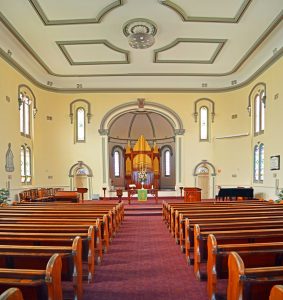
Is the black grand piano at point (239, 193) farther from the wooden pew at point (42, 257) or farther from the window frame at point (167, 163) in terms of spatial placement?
the wooden pew at point (42, 257)

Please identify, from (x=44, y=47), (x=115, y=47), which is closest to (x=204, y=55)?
(x=115, y=47)

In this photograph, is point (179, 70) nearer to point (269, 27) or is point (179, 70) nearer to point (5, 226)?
point (269, 27)

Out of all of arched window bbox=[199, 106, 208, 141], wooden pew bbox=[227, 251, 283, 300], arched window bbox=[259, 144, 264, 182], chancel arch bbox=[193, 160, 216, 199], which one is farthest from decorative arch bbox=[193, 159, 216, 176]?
wooden pew bbox=[227, 251, 283, 300]

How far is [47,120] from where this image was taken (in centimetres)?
1365

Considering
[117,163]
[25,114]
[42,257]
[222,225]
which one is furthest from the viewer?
[117,163]

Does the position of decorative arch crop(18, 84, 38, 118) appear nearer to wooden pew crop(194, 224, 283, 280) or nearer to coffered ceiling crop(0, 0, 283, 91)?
coffered ceiling crop(0, 0, 283, 91)

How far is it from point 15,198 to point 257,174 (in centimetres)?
1025

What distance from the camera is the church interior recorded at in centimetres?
314

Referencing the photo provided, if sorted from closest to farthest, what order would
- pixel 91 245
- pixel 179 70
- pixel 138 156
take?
1. pixel 91 245
2. pixel 179 70
3. pixel 138 156

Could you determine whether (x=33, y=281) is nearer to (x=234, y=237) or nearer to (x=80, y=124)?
(x=234, y=237)

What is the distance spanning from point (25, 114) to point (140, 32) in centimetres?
642

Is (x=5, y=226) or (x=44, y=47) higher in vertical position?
(x=44, y=47)

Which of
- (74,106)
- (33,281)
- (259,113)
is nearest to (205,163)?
(259,113)

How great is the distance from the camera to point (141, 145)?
17.9m
